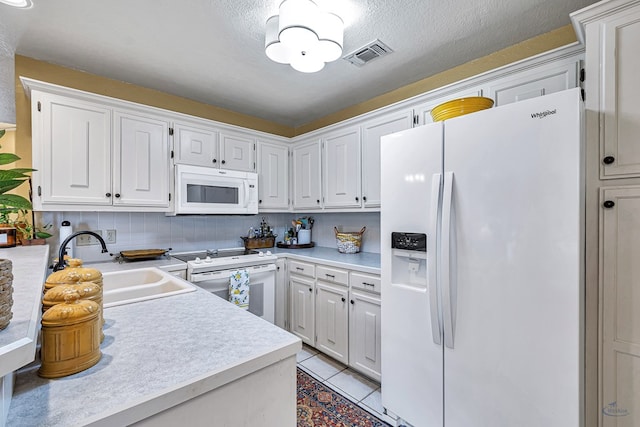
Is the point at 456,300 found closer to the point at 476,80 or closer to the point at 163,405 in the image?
the point at 163,405

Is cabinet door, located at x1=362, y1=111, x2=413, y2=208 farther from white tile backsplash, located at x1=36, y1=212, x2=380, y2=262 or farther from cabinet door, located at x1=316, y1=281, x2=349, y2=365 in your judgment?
cabinet door, located at x1=316, y1=281, x2=349, y2=365

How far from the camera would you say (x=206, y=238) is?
294 cm

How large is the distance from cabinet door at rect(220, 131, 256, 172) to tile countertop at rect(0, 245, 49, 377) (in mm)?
1796

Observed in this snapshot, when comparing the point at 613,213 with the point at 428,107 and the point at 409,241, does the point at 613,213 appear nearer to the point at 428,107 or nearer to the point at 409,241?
the point at 409,241

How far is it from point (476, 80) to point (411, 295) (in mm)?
1465

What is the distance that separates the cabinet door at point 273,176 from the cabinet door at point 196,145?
0.49 m

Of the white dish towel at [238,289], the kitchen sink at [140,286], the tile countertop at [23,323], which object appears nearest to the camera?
the tile countertop at [23,323]

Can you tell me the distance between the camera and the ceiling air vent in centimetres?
192

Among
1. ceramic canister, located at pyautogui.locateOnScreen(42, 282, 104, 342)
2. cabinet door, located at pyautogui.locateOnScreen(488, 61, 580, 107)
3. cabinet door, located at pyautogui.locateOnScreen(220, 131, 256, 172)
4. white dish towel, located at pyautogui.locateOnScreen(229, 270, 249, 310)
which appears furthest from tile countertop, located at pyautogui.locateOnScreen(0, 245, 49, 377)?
cabinet door, located at pyautogui.locateOnScreen(488, 61, 580, 107)

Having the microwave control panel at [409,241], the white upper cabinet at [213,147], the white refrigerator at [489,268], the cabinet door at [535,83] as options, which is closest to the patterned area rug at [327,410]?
the white refrigerator at [489,268]

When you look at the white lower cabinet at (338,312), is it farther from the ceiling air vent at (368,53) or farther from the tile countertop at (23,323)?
the tile countertop at (23,323)

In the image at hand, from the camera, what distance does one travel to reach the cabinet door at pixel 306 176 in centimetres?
299

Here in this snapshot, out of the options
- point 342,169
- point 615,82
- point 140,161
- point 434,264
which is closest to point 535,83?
point 615,82

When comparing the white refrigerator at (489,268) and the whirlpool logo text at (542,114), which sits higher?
the whirlpool logo text at (542,114)
